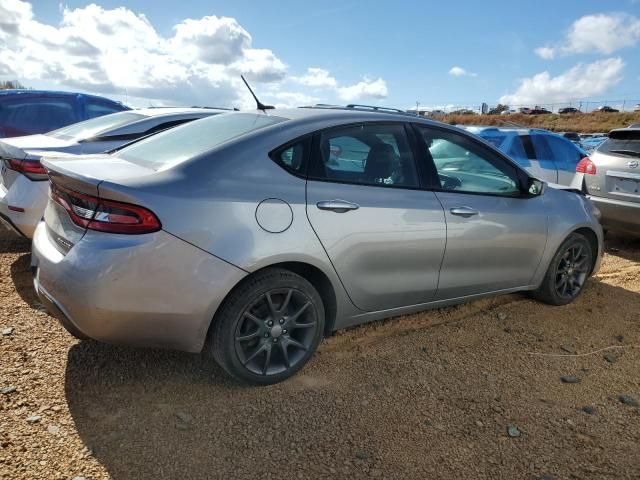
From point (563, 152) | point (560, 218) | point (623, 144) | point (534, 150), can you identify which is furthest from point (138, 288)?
point (563, 152)

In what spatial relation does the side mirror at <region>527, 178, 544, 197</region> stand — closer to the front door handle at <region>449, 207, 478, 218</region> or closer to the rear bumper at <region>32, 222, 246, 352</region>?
the front door handle at <region>449, 207, 478, 218</region>

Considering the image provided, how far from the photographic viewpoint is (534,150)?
885cm

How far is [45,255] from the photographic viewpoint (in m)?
2.77

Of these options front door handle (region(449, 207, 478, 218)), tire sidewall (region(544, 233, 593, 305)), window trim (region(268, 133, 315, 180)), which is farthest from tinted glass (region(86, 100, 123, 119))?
tire sidewall (region(544, 233, 593, 305))

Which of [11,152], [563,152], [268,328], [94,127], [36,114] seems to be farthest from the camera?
[563,152]

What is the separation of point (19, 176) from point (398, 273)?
350 centimetres

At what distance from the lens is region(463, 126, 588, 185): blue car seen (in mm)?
8750

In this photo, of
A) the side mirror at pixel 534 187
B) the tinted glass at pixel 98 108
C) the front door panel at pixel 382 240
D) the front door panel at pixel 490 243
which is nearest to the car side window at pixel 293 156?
the front door panel at pixel 382 240

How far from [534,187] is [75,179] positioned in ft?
10.9

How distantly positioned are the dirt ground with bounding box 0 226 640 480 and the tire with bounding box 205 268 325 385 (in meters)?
0.15

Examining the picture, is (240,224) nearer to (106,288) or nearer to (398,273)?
(106,288)

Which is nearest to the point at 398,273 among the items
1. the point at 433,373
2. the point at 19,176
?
the point at 433,373

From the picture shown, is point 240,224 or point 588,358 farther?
point 588,358

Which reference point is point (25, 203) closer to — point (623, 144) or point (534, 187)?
point (534, 187)
